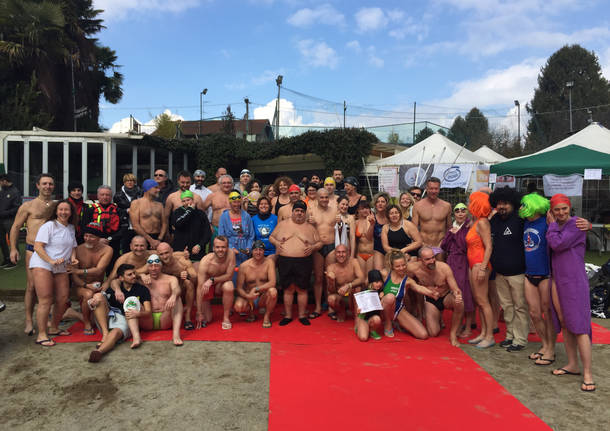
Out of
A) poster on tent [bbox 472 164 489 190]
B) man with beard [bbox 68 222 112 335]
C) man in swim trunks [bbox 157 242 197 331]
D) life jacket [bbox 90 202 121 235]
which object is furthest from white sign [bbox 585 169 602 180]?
man with beard [bbox 68 222 112 335]

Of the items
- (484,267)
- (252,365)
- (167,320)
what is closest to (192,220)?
(167,320)

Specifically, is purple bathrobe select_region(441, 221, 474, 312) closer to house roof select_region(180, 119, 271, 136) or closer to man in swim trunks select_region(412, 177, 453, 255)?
man in swim trunks select_region(412, 177, 453, 255)

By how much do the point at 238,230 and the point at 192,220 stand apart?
2.21 feet

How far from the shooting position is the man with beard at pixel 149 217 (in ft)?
18.7

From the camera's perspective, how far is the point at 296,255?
5387 millimetres

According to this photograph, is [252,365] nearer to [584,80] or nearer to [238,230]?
[238,230]

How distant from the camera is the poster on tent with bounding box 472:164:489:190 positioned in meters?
12.4

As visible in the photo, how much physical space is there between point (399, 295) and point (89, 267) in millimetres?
3830

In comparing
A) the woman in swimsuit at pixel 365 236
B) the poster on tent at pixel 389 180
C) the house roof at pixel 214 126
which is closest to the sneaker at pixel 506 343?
the woman in swimsuit at pixel 365 236

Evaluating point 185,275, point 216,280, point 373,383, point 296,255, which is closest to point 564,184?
point 296,255

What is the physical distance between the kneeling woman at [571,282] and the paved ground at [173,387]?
36 cm

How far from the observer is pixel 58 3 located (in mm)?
20203

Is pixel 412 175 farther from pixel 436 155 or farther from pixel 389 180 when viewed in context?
pixel 436 155

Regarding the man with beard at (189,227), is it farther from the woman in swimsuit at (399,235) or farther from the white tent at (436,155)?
the white tent at (436,155)
